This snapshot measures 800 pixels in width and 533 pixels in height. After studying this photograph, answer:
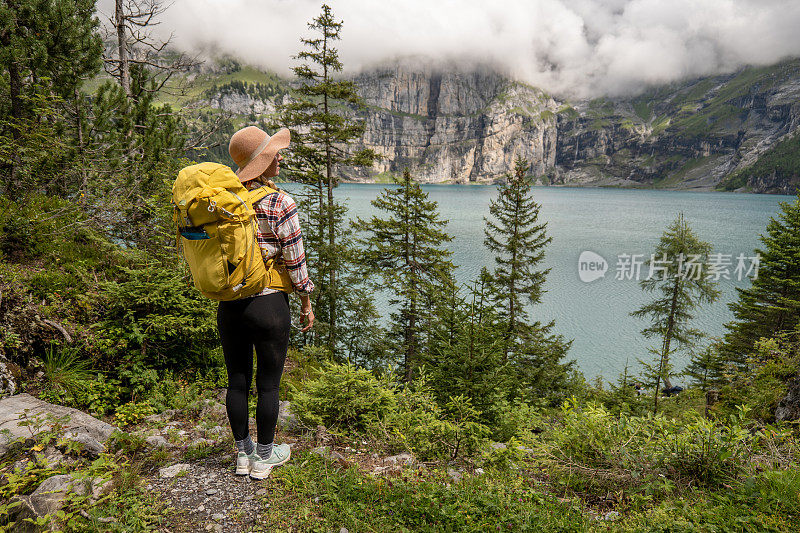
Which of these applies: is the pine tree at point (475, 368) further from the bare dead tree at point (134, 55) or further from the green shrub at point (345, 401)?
the bare dead tree at point (134, 55)

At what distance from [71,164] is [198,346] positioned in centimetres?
595

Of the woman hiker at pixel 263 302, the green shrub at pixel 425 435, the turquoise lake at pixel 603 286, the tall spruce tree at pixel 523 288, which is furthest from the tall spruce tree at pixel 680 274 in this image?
the woman hiker at pixel 263 302

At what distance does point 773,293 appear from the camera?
703 inches

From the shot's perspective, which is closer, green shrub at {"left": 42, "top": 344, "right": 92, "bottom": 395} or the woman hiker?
the woman hiker

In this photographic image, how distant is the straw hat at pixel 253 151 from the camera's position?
2740 millimetres

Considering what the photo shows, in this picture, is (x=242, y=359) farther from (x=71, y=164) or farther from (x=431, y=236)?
(x=431, y=236)

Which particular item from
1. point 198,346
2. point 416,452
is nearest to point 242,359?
point 416,452

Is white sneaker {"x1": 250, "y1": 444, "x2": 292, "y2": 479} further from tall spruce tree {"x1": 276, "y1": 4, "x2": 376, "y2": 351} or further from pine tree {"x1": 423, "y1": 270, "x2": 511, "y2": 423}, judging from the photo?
tall spruce tree {"x1": 276, "y1": 4, "x2": 376, "y2": 351}

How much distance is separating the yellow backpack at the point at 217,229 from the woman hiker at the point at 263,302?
0.49ft

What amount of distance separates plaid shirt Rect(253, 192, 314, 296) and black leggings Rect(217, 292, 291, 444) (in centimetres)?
15

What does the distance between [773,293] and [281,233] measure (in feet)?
79.8

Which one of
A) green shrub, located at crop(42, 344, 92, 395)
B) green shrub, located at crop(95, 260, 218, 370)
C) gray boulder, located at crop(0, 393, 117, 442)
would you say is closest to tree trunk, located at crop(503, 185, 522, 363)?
green shrub, located at crop(95, 260, 218, 370)

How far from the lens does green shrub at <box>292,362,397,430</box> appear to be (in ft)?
14.1

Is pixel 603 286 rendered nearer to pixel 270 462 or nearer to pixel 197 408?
pixel 197 408
